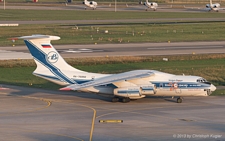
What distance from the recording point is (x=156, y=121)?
39438 mm

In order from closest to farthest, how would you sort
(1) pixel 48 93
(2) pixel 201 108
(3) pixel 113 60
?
(2) pixel 201 108 < (1) pixel 48 93 < (3) pixel 113 60

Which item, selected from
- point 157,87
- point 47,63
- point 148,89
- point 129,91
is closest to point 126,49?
point 47,63

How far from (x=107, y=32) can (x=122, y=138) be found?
2626 inches

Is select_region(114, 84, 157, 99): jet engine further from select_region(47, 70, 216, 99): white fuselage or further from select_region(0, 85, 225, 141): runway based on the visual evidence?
select_region(0, 85, 225, 141): runway

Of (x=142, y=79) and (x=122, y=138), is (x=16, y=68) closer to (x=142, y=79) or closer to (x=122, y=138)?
(x=142, y=79)

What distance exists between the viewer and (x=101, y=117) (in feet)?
134

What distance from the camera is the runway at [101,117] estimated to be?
34938 millimetres

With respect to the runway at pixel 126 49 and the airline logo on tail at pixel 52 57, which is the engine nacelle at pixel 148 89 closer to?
the airline logo on tail at pixel 52 57

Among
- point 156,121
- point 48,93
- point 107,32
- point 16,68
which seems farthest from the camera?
point 107,32

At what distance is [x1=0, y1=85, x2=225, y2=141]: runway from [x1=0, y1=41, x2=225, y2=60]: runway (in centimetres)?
2190

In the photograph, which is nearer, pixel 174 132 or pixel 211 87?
pixel 174 132

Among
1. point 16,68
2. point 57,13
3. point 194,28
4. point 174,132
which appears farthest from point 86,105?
point 57,13

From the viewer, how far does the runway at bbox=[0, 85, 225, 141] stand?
115 feet

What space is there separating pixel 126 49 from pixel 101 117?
131 ft
